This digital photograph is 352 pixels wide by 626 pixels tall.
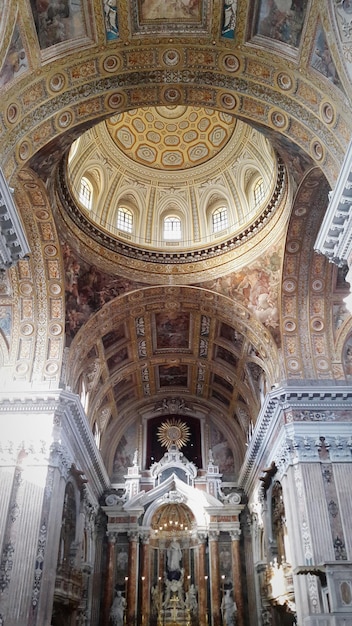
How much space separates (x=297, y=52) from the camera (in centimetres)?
1209

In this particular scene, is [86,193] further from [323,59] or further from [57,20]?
[323,59]

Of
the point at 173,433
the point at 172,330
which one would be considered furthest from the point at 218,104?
the point at 173,433

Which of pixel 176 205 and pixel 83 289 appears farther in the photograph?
pixel 176 205

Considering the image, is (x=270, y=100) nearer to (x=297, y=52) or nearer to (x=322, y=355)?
(x=297, y=52)

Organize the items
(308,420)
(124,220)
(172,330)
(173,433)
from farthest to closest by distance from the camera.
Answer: (173,433)
(172,330)
(124,220)
(308,420)

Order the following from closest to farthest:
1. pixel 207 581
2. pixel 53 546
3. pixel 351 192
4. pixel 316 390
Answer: pixel 351 192 → pixel 53 546 → pixel 316 390 → pixel 207 581

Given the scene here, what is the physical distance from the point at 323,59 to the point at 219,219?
40.4 ft

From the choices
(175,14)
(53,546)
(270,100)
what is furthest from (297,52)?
(53,546)

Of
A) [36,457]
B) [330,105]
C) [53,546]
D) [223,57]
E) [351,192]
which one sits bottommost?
[53,546]

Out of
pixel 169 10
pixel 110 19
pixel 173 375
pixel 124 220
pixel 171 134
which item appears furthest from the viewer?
pixel 173 375

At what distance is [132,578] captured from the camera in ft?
83.5

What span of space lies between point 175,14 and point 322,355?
43.2 feet

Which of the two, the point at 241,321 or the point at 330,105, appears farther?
the point at 241,321

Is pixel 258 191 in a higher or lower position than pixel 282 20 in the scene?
higher
